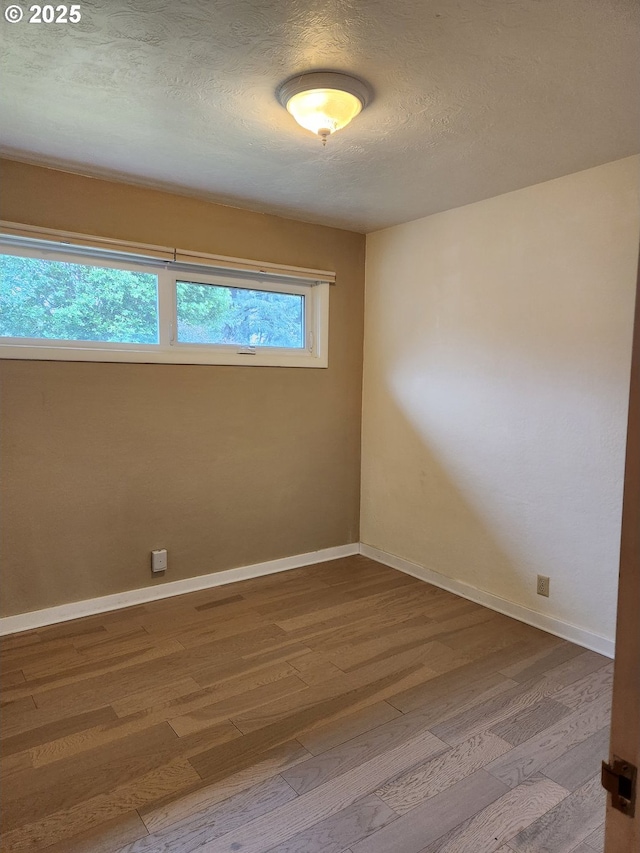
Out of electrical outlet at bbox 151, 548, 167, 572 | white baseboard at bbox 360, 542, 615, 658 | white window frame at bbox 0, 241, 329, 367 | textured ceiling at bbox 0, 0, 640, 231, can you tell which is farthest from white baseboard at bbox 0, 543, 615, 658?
textured ceiling at bbox 0, 0, 640, 231

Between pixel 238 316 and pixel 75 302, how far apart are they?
1.00 m

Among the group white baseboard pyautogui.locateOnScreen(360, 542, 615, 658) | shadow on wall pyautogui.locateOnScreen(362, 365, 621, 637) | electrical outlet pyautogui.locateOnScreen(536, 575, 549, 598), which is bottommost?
white baseboard pyautogui.locateOnScreen(360, 542, 615, 658)

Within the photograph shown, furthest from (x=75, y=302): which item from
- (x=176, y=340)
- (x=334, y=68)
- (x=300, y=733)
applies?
(x=300, y=733)

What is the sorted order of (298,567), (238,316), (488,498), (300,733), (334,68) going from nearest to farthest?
(334,68)
(300,733)
(488,498)
(238,316)
(298,567)

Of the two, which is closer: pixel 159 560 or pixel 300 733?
pixel 300 733

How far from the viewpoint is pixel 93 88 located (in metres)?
1.92

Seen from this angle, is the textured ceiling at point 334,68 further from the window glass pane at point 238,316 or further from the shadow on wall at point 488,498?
the shadow on wall at point 488,498

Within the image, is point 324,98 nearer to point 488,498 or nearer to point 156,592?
point 488,498

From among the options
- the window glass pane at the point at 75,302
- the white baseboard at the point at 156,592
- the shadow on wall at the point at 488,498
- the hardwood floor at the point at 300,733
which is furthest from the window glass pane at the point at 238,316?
the hardwood floor at the point at 300,733

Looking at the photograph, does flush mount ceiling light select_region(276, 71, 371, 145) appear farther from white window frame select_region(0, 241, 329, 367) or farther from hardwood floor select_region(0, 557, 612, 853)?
hardwood floor select_region(0, 557, 612, 853)

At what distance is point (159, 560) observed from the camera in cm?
320

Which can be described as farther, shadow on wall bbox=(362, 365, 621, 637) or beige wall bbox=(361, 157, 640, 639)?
shadow on wall bbox=(362, 365, 621, 637)

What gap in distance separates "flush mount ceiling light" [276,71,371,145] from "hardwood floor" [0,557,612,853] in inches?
90.0

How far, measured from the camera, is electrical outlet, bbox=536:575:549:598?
2887 mm
